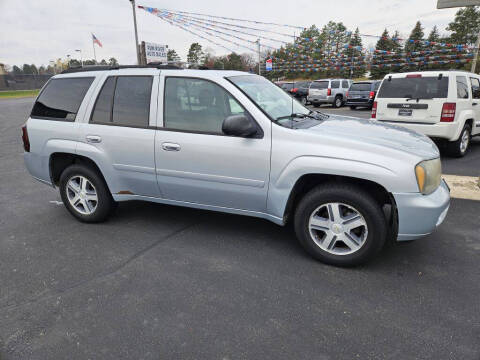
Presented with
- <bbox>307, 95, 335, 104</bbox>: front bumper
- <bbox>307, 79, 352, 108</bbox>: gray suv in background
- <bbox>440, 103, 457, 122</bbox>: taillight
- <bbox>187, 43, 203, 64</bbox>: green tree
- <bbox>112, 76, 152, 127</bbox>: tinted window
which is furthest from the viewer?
<bbox>187, 43, 203, 64</bbox>: green tree

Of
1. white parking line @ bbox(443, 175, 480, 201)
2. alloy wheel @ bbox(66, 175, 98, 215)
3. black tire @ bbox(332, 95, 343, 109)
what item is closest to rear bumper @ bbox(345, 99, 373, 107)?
black tire @ bbox(332, 95, 343, 109)

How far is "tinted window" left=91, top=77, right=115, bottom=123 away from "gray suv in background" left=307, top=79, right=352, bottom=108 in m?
18.2

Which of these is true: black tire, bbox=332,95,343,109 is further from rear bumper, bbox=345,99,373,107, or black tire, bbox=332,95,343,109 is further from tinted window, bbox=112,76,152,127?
Answer: tinted window, bbox=112,76,152,127

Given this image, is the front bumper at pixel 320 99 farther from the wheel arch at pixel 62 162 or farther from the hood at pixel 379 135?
the wheel arch at pixel 62 162

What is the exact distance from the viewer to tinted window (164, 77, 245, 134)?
3352 mm

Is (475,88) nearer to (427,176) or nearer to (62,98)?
(427,176)

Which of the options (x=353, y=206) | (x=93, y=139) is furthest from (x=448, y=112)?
(x=93, y=139)

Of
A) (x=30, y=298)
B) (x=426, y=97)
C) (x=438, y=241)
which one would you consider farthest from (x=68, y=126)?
(x=426, y=97)

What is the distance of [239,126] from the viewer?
303cm

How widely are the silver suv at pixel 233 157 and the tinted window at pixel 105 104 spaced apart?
1cm

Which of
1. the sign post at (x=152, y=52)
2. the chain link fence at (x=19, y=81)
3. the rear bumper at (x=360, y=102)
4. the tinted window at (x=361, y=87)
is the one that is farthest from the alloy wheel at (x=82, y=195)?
the chain link fence at (x=19, y=81)

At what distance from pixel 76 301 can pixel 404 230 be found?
274 centimetres

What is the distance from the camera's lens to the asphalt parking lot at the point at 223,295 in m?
2.22

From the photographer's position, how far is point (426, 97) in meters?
6.96
